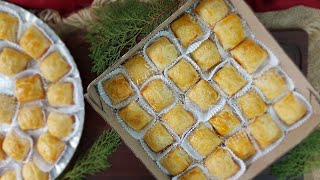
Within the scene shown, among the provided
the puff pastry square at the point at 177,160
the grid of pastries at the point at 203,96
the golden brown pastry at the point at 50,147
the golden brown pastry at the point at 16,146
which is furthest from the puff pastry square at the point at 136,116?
the golden brown pastry at the point at 16,146

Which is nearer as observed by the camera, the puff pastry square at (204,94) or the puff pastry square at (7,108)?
the puff pastry square at (204,94)

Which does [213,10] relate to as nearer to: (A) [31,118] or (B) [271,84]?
(B) [271,84]

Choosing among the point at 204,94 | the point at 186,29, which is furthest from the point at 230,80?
the point at 186,29

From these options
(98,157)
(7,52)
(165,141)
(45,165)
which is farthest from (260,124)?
(7,52)

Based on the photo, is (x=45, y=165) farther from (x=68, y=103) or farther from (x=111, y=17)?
(x=111, y=17)

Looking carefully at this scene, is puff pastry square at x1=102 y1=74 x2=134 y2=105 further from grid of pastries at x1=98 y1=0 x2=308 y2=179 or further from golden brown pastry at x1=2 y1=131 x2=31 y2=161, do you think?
golden brown pastry at x1=2 y1=131 x2=31 y2=161

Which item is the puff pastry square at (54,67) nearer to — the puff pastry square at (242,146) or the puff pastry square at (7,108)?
the puff pastry square at (7,108)
